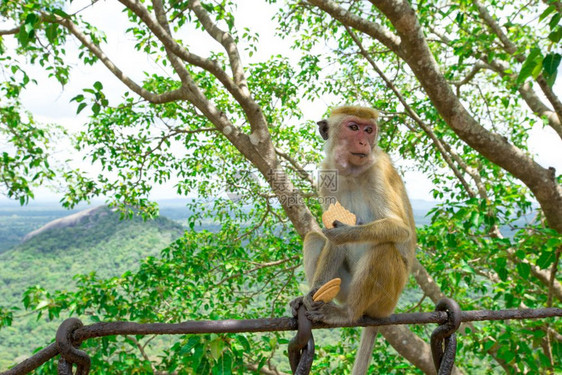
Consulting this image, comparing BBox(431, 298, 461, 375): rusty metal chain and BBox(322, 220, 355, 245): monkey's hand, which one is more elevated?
BBox(322, 220, 355, 245): monkey's hand

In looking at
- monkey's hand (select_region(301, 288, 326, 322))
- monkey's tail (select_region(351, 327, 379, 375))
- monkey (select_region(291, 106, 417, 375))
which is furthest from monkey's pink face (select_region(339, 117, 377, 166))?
monkey's tail (select_region(351, 327, 379, 375))

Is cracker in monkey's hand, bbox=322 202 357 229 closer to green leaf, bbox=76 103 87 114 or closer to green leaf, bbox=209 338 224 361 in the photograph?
green leaf, bbox=209 338 224 361

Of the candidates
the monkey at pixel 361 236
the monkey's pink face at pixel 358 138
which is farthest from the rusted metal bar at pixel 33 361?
the monkey's pink face at pixel 358 138

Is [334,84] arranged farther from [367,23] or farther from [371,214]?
[371,214]

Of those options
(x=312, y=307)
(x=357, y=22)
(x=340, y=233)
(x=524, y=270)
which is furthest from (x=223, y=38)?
(x=524, y=270)

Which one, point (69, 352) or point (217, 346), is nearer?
point (69, 352)

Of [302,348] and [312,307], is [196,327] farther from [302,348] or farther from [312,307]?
[312,307]

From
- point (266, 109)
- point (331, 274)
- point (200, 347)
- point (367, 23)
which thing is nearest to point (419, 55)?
point (367, 23)

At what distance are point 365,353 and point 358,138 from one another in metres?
1.17

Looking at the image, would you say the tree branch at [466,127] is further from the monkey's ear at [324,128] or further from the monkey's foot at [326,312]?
the monkey's foot at [326,312]

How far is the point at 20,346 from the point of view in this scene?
15.9 m

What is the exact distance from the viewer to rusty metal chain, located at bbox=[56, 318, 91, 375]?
0.92 meters

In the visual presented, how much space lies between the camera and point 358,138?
233 centimetres

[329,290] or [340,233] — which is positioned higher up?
[340,233]
